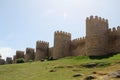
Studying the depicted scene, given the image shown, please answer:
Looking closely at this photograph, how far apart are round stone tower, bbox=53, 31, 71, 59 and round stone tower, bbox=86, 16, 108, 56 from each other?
9061mm

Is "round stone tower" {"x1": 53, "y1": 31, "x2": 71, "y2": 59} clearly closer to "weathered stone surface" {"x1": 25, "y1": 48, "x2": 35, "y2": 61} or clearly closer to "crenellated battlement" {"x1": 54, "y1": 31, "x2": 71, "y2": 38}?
"crenellated battlement" {"x1": 54, "y1": 31, "x2": 71, "y2": 38}

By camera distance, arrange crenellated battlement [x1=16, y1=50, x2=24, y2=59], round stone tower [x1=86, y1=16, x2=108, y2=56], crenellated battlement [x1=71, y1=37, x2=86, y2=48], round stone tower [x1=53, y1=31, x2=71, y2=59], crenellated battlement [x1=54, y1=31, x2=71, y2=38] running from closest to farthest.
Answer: round stone tower [x1=86, y1=16, x2=108, y2=56] < crenellated battlement [x1=71, y1=37, x2=86, y2=48] < round stone tower [x1=53, y1=31, x2=71, y2=59] < crenellated battlement [x1=54, y1=31, x2=71, y2=38] < crenellated battlement [x1=16, y1=50, x2=24, y2=59]

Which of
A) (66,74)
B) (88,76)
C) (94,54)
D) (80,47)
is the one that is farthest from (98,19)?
(88,76)

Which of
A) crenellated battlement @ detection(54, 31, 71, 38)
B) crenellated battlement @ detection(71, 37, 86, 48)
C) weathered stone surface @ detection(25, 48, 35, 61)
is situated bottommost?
weathered stone surface @ detection(25, 48, 35, 61)

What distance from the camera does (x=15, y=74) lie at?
3180cm

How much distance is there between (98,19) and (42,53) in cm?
2003

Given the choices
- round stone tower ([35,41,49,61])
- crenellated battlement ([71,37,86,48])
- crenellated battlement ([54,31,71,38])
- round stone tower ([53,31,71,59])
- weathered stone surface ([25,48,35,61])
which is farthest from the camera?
weathered stone surface ([25,48,35,61])

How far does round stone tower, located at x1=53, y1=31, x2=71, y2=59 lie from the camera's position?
4941cm

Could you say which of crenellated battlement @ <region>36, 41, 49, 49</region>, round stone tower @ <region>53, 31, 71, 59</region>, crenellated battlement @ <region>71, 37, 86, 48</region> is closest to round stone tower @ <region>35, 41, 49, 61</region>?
crenellated battlement @ <region>36, 41, 49, 49</region>

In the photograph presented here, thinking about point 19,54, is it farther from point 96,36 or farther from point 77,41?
point 96,36

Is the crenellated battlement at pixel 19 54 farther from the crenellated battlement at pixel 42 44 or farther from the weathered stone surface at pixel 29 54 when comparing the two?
the crenellated battlement at pixel 42 44

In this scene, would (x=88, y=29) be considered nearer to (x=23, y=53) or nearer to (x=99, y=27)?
(x=99, y=27)

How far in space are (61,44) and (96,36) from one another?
10557 millimetres

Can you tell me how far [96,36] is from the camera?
40500 millimetres
